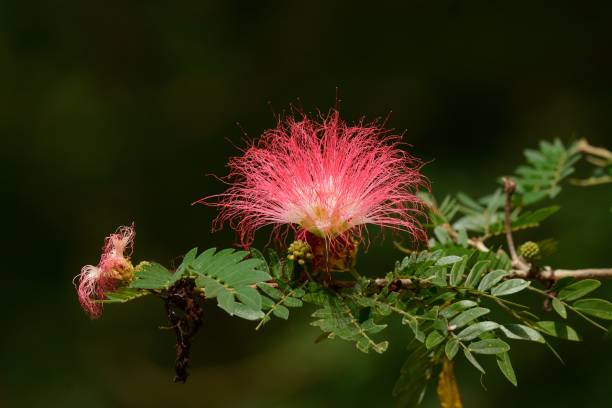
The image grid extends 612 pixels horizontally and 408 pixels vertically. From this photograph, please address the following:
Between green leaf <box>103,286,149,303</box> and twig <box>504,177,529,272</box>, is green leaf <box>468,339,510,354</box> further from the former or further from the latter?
green leaf <box>103,286,149,303</box>

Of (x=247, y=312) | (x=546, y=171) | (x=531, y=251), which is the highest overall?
(x=546, y=171)

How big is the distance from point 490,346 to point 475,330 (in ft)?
0.10

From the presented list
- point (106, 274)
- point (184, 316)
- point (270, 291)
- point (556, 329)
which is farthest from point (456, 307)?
point (106, 274)

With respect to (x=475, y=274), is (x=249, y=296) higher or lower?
lower

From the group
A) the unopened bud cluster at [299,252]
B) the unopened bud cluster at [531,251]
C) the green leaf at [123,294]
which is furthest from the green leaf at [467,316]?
the green leaf at [123,294]

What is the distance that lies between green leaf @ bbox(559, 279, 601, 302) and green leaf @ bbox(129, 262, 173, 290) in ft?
1.99

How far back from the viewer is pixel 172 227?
417cm

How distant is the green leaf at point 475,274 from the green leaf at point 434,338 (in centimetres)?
10

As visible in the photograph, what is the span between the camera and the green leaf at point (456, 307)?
3.50 ft

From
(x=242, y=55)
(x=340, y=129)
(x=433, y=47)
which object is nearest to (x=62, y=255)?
(x=242, y=55)

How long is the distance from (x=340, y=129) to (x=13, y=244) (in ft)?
10.8

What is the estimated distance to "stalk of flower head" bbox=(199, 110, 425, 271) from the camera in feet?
3.81

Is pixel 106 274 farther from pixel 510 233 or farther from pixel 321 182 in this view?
pixel 510 233

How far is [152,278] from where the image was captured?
3.53 feet
